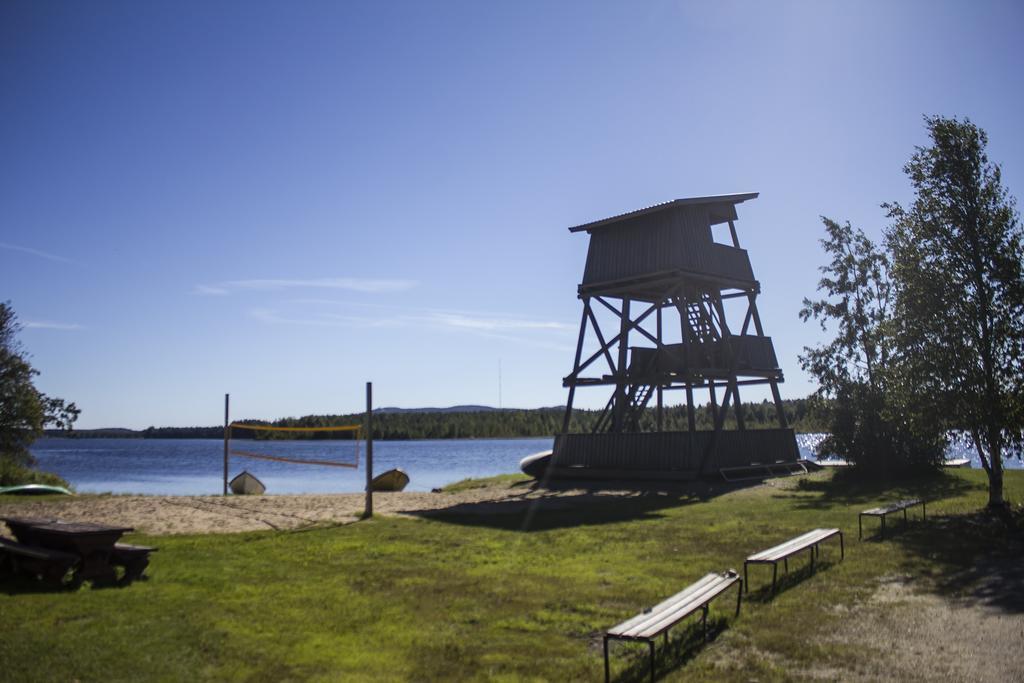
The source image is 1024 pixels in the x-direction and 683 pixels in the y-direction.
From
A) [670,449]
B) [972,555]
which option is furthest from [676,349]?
[972,555]

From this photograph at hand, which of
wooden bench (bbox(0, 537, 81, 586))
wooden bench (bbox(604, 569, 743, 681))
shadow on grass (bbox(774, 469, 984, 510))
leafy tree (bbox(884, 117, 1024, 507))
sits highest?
leafy tree (bbox(884, 117, 1024, 507))

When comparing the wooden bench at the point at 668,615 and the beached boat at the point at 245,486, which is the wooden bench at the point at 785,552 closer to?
the wooden bench at the point at 668,615

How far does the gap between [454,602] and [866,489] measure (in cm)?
1715

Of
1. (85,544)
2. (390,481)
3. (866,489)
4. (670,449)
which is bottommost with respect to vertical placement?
(390,481)

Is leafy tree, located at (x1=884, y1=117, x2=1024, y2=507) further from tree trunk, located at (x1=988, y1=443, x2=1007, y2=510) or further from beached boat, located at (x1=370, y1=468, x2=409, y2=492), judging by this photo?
beached boat, located at (x1=370, y1=468, x2=409, y2=492)

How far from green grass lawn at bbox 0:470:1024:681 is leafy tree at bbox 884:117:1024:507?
237cm

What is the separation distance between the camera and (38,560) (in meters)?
10.4

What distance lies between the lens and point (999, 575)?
1111 centimetres

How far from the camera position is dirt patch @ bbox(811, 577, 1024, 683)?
7.18m

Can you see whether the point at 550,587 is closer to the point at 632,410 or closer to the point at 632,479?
the point at 632,479

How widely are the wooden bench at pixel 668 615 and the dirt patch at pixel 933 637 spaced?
130 cm

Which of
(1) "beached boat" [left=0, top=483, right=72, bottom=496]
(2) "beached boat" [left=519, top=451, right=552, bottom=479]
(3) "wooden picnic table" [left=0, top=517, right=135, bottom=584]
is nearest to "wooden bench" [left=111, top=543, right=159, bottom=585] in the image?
(3) "wooden picnic table" [left=0, top=517, right=135, bottom=584]

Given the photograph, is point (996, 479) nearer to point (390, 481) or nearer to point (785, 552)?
point (785, 552)

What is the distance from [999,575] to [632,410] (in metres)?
20.2
